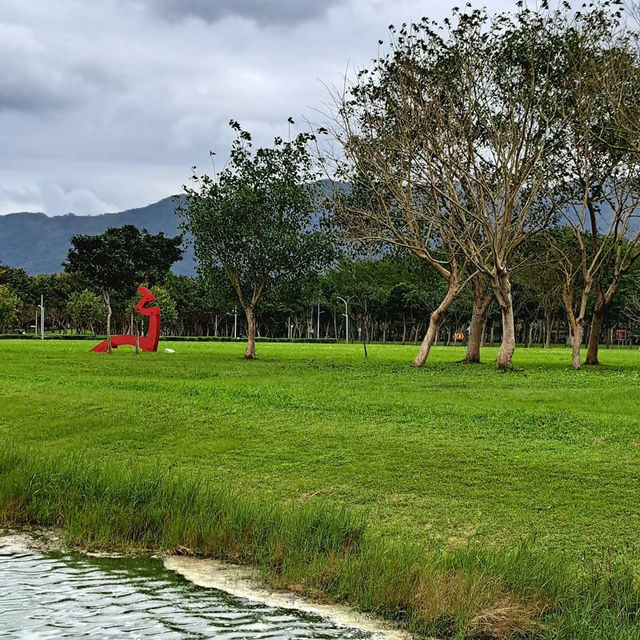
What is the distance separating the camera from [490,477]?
48.0 feet

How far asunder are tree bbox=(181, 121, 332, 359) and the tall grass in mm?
37008

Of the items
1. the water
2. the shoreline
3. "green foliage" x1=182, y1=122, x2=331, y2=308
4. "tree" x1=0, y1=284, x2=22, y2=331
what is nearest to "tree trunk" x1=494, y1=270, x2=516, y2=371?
"green foliage" x1=182, y1=122, x2=331, y2=308

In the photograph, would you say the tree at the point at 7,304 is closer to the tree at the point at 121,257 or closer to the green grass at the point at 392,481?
the tree at the point at 121,257

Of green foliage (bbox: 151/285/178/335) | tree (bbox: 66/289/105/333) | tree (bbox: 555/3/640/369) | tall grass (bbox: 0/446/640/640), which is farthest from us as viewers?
tree (bbox: 66/289/105/333)

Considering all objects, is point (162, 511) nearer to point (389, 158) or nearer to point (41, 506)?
point (41, 506)

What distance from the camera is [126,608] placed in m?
8.53

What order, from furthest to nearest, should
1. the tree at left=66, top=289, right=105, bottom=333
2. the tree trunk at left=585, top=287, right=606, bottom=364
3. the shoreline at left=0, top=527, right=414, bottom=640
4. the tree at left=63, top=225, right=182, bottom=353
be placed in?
the tree at left=66, top=289, right=105, bottom=333
the tree at left=63, top=225, right=182, bottom=353
the tree trunk at left=585, top=287, right=606, bottom=364
the shoreline at left=0, top=527, right=414, bottom=640

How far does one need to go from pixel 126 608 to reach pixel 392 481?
685 centimetres

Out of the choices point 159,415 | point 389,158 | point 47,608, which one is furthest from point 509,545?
point 389,158

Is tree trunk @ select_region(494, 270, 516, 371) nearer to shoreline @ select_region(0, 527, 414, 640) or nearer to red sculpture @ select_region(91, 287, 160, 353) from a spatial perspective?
shoreline @ select_region(0, 527, 414, 640)

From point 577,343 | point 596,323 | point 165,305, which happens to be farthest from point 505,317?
point 165,305

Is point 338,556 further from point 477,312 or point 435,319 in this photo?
point 477,312

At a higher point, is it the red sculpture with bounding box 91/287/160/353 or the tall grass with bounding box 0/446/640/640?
the red sculpture with bounding box 91/287/160/353

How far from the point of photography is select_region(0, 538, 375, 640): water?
25.8ft
